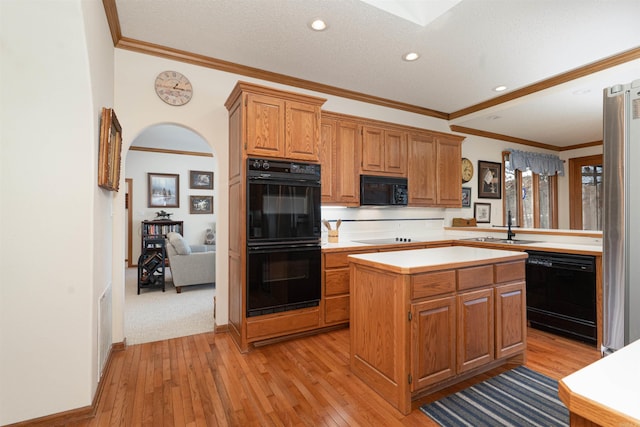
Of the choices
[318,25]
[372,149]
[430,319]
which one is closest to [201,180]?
[372,149]

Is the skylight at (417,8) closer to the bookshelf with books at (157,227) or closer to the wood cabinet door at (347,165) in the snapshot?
the wood cabinet door at (347,165)

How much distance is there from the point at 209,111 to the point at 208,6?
1053 millimetres

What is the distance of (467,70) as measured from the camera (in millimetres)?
3457

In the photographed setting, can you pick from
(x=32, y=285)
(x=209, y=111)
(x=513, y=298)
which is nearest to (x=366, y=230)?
(x=513, y=298)

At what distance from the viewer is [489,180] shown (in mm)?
5719

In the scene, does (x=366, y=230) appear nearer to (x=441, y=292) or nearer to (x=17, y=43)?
(x=441, y=292)

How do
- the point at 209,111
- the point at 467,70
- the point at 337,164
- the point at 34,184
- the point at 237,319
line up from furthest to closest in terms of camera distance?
1. the point at 337,164
2. the point at 467,70
3. the point at 209,111
4. the point at 237,319
5. the point at 34,184

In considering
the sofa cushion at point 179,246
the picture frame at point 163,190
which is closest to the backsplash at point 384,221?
the sofa cushion at point 179,246

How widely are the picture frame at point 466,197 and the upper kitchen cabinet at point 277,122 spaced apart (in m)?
3.38

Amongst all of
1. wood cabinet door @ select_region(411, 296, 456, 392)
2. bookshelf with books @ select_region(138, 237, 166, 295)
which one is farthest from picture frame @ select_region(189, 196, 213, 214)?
wood cabinet door @ select_region(411, 296, 456, 392)

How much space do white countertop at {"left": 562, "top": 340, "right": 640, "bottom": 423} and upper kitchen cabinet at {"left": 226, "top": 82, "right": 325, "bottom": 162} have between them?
2631 mm

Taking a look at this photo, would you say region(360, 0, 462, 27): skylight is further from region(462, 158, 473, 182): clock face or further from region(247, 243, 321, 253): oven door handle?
region(462, 158, 473, 182): clock face

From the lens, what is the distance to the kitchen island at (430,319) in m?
1.90

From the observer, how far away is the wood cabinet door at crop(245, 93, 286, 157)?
283 centimetres
